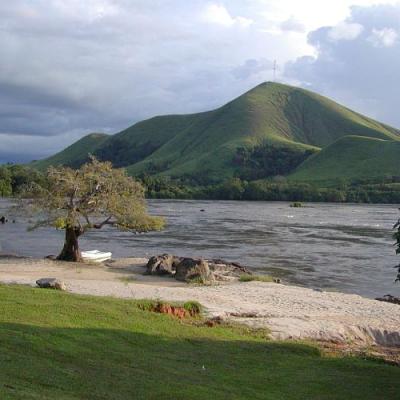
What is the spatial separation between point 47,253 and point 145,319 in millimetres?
36969

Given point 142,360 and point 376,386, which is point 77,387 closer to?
point 142,360

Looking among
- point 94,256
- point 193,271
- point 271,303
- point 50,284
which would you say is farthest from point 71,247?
point 271,303

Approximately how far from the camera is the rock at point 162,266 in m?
41.9

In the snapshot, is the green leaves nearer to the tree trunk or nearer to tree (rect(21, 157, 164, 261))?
tree (rect(21, 157, 164, 261))

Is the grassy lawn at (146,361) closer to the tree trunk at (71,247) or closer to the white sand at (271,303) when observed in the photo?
the white sand at (271,303)

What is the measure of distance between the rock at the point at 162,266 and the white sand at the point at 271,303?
3.13 feet

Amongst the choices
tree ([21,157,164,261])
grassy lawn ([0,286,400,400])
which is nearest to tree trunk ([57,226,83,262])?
tree ([21,157,164,261])

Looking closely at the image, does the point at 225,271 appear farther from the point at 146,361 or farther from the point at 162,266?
the point at 146,361

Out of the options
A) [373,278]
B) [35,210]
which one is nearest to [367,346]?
[373,278]

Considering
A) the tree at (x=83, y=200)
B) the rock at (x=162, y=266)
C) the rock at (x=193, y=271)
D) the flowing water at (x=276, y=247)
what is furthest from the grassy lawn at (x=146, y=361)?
the flowing water at (x=276, y=247)

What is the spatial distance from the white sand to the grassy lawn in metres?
3.63

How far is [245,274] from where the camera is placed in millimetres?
44094

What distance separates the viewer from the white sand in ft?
85.9

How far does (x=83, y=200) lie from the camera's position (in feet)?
153
